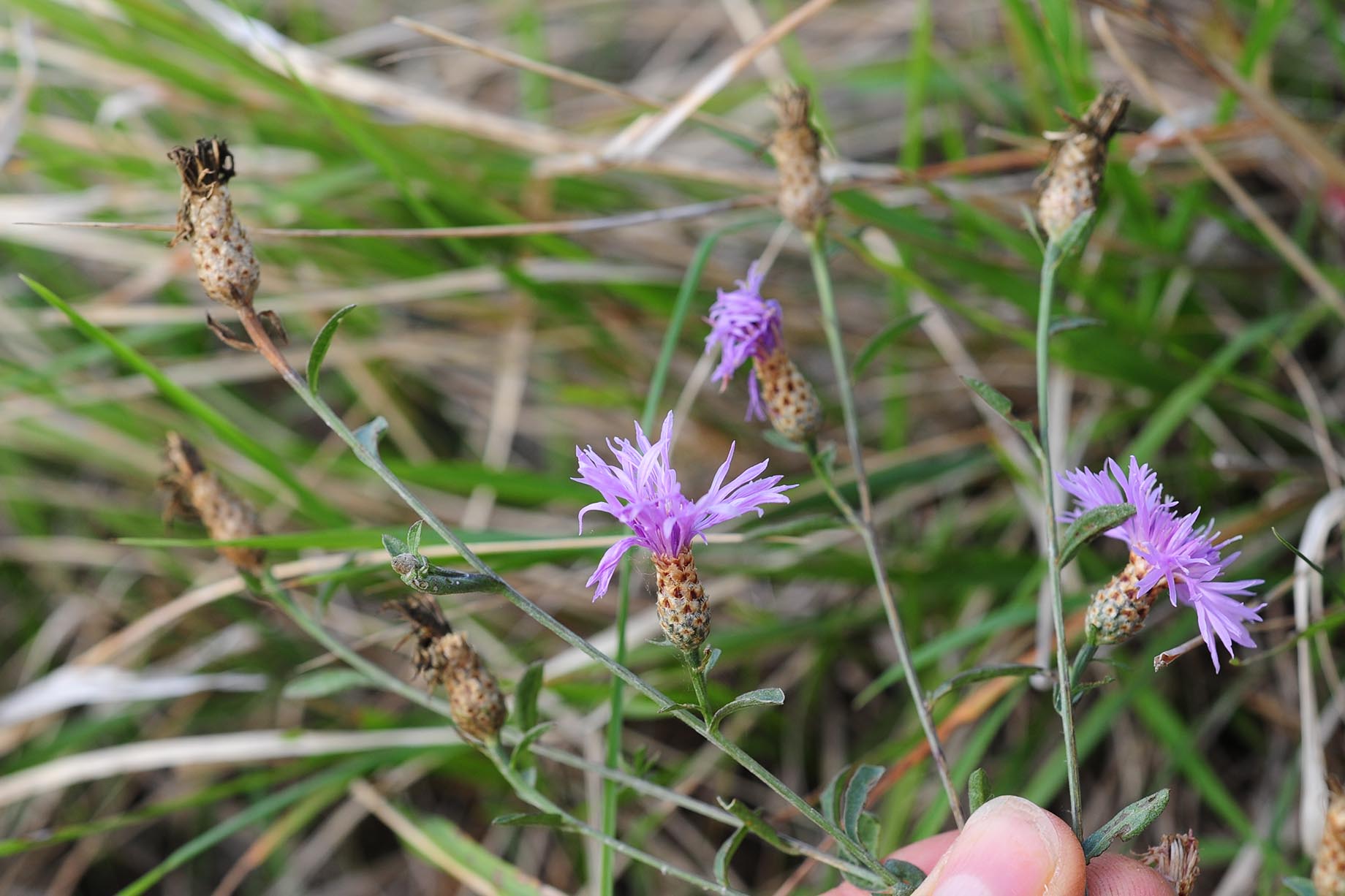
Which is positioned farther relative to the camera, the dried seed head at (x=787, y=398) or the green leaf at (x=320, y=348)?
the dried seed head at (x=787, y=398)

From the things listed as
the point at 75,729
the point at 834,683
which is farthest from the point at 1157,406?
the point at 75,729

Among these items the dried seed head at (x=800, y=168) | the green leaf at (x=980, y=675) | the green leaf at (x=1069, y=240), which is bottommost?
the green leaf at (x=980, y=675)

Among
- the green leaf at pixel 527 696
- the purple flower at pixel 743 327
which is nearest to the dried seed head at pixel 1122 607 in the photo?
the purple flower at pixel 743 327

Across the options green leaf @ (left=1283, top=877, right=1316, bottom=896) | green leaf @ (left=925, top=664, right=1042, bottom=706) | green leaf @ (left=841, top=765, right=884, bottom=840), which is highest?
green leaf @ (left=925, top=664, right=1042, bottom=706)

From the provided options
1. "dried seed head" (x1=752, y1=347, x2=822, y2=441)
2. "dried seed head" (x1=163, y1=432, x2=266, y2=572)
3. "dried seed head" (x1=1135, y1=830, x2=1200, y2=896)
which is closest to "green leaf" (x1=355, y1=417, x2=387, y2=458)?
"dried seed head" (x1=163, y1=432, x2=266, y2=572)

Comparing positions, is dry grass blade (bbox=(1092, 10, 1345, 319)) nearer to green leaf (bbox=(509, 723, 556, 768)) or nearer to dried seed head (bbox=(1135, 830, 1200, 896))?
dried seed head (bbox=(1135, 830, 1200, 896))

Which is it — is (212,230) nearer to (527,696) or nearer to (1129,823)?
(527,696)

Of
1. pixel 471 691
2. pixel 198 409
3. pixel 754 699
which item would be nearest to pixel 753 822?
pixel 754 699

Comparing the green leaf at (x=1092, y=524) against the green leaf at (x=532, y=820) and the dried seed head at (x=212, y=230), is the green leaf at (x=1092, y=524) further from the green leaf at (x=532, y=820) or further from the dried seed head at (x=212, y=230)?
the dried seed head at (x=212, y=230)
